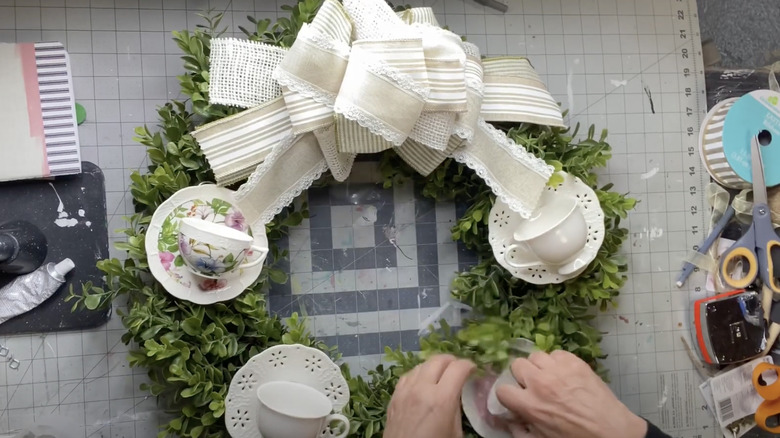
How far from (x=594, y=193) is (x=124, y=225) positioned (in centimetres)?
73

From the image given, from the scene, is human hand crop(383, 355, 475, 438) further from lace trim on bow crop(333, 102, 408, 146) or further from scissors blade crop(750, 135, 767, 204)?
scissors blade crop(750, 135, 767, 204)

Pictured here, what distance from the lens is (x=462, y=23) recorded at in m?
1.07

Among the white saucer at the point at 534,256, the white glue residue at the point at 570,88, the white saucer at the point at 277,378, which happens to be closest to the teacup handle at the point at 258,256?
the white saucer at the point at 277,378

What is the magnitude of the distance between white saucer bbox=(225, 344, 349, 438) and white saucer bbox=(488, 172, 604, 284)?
12.0 inches

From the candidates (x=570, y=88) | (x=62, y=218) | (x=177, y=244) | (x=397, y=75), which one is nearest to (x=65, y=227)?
(x=62, y=218)

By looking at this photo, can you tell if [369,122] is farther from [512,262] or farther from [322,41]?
[512,262]

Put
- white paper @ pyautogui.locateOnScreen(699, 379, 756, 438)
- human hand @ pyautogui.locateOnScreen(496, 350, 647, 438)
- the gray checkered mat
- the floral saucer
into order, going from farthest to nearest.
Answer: white paper @ pyautogui.locateOnScreen(699, 379, 756, 438) → the gray checkered mat → the floral saucer → human hand @ pyautogui.locateOnScreen(496, 350, 647, 438)

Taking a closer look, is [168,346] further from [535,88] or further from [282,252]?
[535,88]

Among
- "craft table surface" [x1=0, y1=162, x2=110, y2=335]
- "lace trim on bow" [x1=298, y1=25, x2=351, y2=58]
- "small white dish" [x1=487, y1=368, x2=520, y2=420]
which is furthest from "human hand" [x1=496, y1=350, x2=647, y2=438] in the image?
"craft table surface" [x1=0, y1=162, x2=110, y2=335]

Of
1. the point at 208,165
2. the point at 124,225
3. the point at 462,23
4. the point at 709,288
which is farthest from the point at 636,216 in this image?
the point at 124,225

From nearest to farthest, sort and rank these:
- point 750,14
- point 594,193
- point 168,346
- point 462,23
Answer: point 168,346, point 594,193, point 462,23, point 750,14

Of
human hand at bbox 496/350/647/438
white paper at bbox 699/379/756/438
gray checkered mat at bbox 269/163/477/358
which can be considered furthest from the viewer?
white paper at bbox 699/379/756/438

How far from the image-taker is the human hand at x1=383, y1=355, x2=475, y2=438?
30.3 inches

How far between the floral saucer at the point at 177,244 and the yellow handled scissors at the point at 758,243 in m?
0.81
